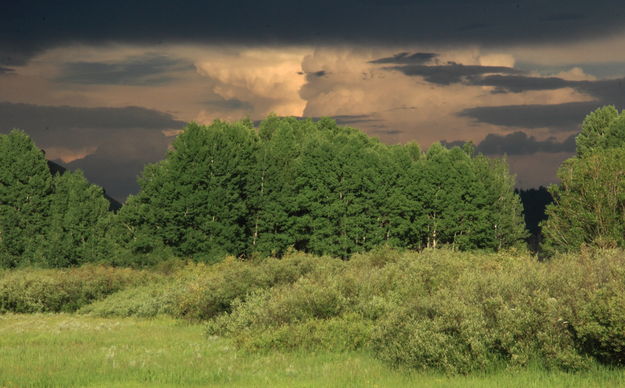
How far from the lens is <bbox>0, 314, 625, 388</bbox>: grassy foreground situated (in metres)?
15.9

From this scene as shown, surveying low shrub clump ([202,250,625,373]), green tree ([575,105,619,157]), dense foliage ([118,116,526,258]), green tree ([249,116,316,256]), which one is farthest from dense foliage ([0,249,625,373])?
green tree ([575,105,619,157])

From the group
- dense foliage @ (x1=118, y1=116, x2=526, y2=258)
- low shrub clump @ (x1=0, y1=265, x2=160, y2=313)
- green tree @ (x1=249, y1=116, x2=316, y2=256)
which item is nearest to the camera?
low shrub clump @ (x1=0, y1=265, x2=160, y2=313)

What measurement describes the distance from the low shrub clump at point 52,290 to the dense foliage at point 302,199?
927 inches

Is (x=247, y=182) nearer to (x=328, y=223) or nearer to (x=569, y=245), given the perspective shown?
(x=328, y=223)

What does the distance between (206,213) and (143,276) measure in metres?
24.1

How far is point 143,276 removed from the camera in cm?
4569

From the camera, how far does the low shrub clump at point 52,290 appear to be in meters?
40.3

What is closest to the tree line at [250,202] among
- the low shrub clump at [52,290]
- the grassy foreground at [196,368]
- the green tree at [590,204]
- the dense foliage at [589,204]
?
the dense foliage at [589,204]

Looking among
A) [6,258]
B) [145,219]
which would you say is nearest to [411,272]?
[145,219]

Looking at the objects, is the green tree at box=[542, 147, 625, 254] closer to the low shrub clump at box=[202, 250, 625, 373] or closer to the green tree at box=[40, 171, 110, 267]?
the low shrub clump at box=[202, 250, 625, 373]

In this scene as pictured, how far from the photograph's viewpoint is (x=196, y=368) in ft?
60.3

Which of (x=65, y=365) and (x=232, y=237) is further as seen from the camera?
(x=232, y=237)

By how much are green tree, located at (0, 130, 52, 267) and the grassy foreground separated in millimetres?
54240

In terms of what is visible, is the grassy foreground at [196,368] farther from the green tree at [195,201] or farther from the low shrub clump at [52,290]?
the green tree at [195,201]
